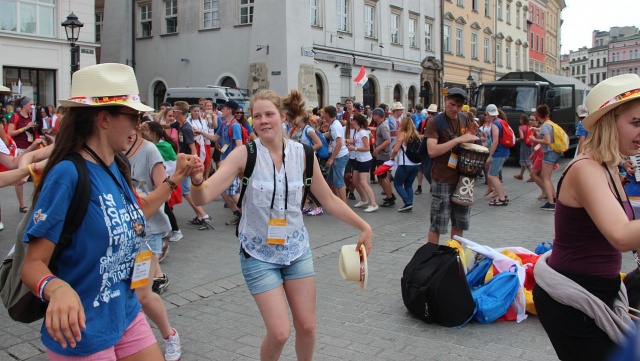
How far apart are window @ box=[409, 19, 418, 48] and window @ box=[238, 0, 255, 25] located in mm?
12644

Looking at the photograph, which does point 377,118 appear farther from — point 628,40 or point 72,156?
point 628,40

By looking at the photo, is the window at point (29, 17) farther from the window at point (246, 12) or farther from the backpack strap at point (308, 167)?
the backpack strap at point (308, 167)

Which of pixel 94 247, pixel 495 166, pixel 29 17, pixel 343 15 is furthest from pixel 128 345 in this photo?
pixel 343 15

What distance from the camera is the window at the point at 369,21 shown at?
30402 millimetres

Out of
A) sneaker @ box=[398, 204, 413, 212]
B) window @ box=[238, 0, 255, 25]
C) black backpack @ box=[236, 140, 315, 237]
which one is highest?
window @ box=[238, 0, 255, 25]

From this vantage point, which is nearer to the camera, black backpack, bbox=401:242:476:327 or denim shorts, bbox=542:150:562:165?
black backpack, bbox=401:242:476:327

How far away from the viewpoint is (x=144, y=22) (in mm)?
29750

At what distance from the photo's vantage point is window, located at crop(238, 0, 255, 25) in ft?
84.4

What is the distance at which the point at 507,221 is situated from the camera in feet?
31.8

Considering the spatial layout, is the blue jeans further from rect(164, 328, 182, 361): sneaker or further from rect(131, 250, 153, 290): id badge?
rect(131, 250, 153, 290): id badge

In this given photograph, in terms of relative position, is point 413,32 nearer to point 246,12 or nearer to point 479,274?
point 246,12

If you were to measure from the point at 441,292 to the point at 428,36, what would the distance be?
34.7 metres

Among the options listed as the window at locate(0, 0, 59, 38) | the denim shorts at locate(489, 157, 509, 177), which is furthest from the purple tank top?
the window at locate(0, 0, 59, 38)

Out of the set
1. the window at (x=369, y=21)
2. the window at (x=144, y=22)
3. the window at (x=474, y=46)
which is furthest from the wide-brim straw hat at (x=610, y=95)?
the window at (x=474, y=46)
